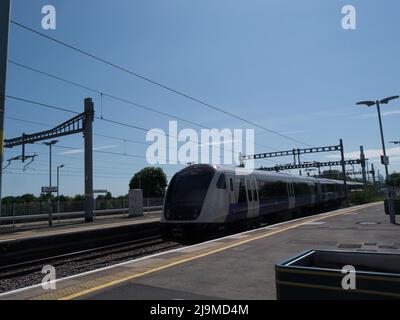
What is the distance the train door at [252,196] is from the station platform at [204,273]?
6363 mm

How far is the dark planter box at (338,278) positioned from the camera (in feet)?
12.7

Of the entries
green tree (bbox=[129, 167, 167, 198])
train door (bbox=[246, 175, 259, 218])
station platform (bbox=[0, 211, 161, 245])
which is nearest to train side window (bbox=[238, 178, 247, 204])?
train door (bbox=[246, 175, 259, 218])

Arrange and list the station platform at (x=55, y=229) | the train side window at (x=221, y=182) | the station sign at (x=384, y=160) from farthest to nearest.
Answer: the station sign at (x=384, y=160)
the station platform at (x=55, y=229)
the train side window at (x=221, y=182)

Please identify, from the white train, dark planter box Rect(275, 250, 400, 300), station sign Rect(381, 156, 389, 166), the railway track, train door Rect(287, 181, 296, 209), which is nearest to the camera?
dark planter box Rect(275, 250, 400, 300)

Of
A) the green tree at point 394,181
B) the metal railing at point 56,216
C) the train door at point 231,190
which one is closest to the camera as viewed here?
the train door at point 231,190

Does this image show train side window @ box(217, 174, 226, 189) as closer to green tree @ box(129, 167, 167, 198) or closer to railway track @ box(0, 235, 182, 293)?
railway track @ box(0, 235, 182, 293)

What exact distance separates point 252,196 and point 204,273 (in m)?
12.2

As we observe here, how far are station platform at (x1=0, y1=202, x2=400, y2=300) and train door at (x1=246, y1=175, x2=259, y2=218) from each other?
6.36m

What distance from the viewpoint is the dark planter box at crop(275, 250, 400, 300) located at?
12.7 feet

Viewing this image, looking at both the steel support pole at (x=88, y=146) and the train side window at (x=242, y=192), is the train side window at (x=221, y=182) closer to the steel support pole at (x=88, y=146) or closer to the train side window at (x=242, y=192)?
the train side window at (x=242, y=192)

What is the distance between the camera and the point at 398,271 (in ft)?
15.7

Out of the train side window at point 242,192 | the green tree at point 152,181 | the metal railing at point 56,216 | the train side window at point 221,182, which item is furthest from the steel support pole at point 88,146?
the green tree at point 152,181
